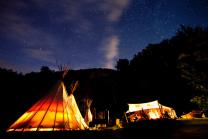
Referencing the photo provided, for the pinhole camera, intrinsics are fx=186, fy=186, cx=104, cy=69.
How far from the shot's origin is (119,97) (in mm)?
29891

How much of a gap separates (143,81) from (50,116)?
872 inches

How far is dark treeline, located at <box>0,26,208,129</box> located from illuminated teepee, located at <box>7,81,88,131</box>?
938cm

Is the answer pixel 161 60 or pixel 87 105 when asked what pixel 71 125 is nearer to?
pixel 87 105

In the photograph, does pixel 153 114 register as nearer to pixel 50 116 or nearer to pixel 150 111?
pixel 150 111

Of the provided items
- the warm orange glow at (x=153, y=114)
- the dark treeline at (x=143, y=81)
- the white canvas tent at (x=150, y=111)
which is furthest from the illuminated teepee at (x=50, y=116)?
the warm orange glow at (x=153, y=114)

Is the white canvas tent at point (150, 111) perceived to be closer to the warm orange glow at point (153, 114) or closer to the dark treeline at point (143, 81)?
the warm orange glow at point (153, 114)

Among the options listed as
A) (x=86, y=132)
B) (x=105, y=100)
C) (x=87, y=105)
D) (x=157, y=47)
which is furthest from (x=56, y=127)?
(x=157, y=47)

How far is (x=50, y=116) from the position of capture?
9.70m

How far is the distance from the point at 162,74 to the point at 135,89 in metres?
4.94

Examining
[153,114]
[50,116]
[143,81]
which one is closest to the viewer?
[50,116]

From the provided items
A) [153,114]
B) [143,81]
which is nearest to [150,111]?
[153,114]

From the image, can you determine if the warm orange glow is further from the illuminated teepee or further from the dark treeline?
the illuminated teepee

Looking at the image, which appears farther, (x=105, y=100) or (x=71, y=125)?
(x=105, y=100)

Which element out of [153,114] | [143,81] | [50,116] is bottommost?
[153,114]
